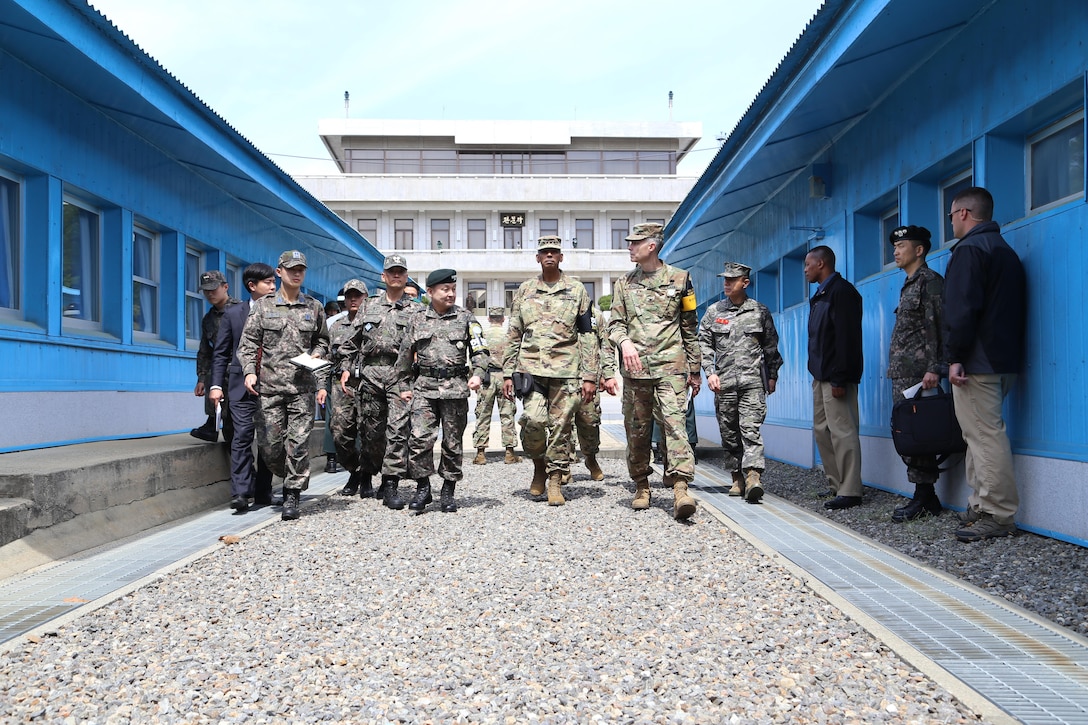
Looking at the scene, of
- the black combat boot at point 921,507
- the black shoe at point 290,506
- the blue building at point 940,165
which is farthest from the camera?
the black shoe at point 290,506

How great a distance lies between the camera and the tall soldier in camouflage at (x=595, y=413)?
8156 millimetres

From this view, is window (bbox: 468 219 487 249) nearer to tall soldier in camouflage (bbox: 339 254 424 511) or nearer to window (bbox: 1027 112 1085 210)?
tall soldier in camouflage (bbox: 339 254 424 511)

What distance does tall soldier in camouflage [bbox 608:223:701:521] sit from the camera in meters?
6.92

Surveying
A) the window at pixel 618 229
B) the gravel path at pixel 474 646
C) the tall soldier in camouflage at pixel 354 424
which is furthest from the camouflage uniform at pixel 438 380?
the window at pixel 618 229

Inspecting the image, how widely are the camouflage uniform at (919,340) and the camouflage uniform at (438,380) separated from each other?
10.7 feet

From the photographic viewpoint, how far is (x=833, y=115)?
28.5 ft

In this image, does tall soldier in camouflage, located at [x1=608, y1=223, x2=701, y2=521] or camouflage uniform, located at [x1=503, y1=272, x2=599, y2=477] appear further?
camouflage uniform, located at [x1=503, y1=272, x2=599, y2=477]

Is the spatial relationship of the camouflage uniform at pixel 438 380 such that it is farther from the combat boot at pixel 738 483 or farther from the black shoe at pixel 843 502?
the black shoe at pixel 843 502

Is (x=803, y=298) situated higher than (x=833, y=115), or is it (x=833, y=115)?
(x=833, y=115)

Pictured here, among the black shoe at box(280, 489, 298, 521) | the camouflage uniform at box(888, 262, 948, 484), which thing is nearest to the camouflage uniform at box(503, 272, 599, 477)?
the black shoe at box(280, 489, 298, 521)

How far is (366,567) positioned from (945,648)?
3.08 m

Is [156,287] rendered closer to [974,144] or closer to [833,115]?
[833,115]

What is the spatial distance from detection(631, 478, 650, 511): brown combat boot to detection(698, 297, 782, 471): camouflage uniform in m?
1.05

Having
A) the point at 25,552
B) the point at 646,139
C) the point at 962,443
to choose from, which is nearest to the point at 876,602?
the point at 962,443
